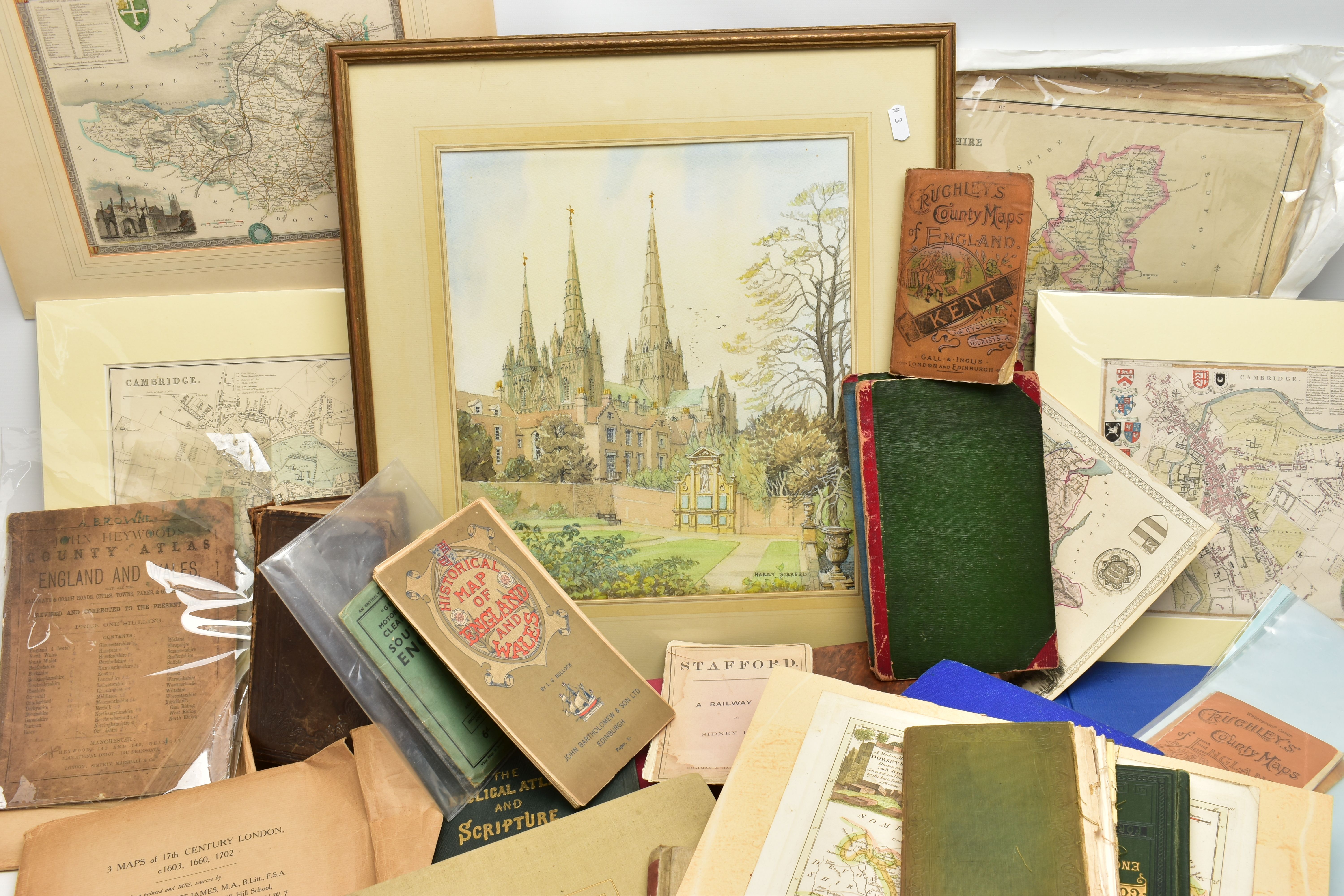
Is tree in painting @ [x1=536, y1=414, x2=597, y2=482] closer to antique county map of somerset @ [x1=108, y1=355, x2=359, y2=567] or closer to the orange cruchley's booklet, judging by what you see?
antique county map of somerset @ [x1=108, y1=355, x2=359, y2=567]

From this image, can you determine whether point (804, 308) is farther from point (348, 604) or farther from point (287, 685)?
point (287, 685)

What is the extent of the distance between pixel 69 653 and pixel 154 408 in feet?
1.44

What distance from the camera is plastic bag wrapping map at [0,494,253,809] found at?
126 cm

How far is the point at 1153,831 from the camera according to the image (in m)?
0.93

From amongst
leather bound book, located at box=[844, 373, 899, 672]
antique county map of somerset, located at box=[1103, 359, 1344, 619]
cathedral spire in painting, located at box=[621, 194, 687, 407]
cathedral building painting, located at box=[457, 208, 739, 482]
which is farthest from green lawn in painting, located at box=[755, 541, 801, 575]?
antique county map of somerset, located at box=[1103, 359, 1344, 619]

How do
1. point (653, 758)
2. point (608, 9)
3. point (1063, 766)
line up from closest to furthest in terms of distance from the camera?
point (1063, 766), point (653, 758), point (608, 9)

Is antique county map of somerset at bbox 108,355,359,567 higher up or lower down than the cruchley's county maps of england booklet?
higher up

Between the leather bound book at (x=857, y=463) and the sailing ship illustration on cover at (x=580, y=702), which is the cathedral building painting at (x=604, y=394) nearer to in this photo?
the leather bound book at (x=857, y=463)

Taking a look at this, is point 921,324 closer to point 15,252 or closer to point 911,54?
point 911,54

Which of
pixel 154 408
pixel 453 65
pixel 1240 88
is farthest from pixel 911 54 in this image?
pixel 154 408

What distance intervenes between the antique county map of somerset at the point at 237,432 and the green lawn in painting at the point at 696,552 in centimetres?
56

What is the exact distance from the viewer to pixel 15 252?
4.47 ft

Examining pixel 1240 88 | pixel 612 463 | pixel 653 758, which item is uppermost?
pixel 1240 88

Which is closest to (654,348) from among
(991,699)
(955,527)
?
(955,527)
